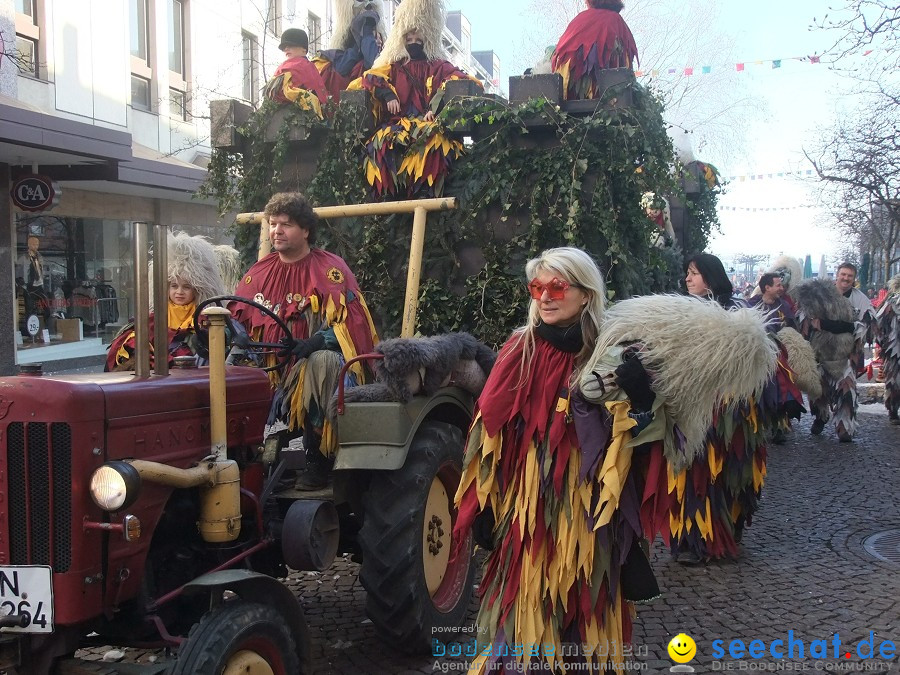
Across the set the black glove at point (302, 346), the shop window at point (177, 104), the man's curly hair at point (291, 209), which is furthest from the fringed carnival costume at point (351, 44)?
the shop window at point (177, 104)

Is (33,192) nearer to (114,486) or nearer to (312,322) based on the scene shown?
(312,322)

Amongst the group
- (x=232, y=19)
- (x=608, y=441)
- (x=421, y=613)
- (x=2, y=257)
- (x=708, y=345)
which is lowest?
(x=421, y=613)

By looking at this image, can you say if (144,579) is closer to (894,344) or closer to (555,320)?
(555,320)

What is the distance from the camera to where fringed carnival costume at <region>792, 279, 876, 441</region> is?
8828 millimetres

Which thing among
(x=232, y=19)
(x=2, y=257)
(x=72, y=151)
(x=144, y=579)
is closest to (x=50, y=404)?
(x=144, y=579)

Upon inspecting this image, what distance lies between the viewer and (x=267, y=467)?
3.60 metres

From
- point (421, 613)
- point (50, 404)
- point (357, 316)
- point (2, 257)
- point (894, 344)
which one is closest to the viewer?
point (50, 404)

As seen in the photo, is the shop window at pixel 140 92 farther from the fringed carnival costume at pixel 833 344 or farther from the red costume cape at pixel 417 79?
the fringed carnival costume at pixel 833 344

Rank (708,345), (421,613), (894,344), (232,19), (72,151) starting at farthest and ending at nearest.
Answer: (232,19), (72,151), (894,344), (421,613), (708,345)

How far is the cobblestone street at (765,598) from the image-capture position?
3623 mm

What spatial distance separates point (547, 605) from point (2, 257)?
11.8 meters

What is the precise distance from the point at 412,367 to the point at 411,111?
3.13m

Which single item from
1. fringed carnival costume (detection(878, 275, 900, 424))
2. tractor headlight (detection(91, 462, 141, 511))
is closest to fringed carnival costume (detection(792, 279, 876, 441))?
fringed carnival costume (detection(878, 275, 900, 424))

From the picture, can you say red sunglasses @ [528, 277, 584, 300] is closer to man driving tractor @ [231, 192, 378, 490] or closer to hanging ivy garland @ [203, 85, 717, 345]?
man driving tractor @ [231, 192, 378, 490]
